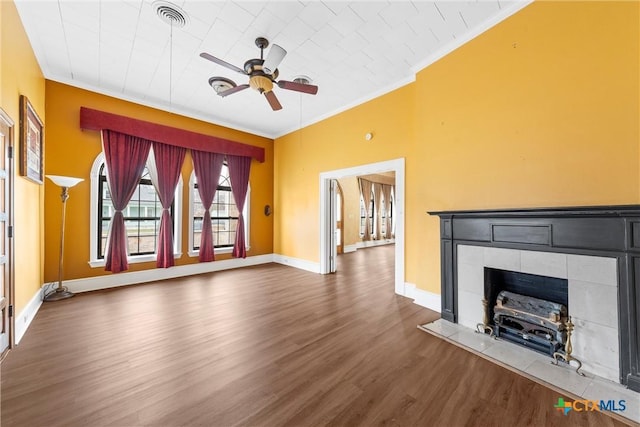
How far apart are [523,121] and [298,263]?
186 inches

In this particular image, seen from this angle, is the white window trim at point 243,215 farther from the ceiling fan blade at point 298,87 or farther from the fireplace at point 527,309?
the fireplace at point 527,309

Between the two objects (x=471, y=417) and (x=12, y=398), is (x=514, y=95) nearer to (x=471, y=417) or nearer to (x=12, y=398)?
(x=471, y=417)

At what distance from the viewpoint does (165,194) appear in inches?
190

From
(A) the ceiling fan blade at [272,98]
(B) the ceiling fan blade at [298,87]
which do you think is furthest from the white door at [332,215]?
(B) the ceiling fan blade at [298,87]

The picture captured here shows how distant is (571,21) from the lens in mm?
Result: 2266

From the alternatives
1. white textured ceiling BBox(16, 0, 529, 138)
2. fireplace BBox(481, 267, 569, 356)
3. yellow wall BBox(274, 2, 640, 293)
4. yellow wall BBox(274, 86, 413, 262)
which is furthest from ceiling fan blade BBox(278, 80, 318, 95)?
fireplace BBox(481, 267, 569, 356)

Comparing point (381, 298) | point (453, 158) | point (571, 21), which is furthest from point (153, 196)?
point (571, 21)

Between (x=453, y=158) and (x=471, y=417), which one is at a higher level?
(x=453, y=158)

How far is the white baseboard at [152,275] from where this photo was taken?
4.09 m

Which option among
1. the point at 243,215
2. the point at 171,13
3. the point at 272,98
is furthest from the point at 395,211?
the point at 171,13

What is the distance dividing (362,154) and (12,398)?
15.3ft

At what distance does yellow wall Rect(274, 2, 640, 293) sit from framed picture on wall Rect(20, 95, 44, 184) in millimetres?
4380

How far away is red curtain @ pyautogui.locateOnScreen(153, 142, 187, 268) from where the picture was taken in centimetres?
480

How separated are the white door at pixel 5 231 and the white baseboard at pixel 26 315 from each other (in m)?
0.28
